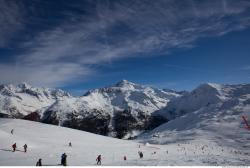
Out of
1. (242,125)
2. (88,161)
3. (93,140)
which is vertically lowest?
(88,161)

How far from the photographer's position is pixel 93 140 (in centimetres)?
8219

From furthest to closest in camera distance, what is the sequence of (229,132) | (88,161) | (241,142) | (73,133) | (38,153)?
1. (229,132)
2. (241,142)
3. (73,133)
4. (38,153)
5. (88,161)

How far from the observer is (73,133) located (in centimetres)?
8719

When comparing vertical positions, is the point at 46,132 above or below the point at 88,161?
above

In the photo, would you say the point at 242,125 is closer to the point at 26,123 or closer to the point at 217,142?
the point at 217,142

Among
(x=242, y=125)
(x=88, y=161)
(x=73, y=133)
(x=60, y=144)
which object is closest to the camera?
(x=88, y=161)

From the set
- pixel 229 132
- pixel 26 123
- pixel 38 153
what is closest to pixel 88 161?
pixel 38 153

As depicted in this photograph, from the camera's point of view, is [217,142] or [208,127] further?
[208,127]

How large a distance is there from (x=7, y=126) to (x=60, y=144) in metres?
22.5

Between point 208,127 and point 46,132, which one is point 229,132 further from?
point 46,132

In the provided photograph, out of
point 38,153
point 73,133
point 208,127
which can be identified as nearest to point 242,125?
point 208,127

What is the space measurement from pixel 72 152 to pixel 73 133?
29.0m

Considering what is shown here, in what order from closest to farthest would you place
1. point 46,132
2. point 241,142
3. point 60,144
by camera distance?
point 60,144 < point 46,132 < point 241,142

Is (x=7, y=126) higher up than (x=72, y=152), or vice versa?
(x=7, y=126)
